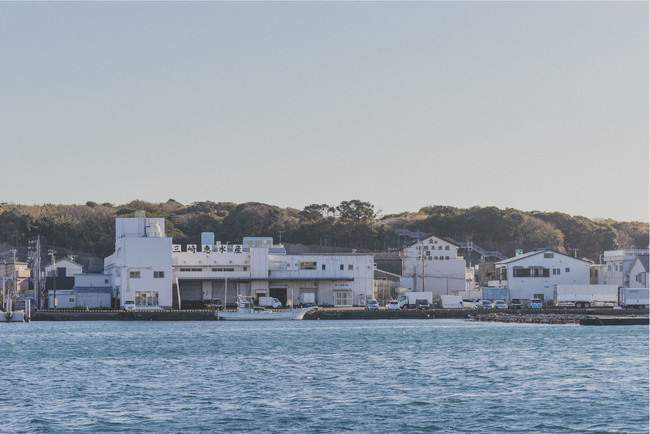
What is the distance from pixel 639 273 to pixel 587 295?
5.82 meters

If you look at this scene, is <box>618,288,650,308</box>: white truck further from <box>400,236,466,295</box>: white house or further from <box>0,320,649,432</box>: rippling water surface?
<box>0,320,649,432</box>: rippling water surface

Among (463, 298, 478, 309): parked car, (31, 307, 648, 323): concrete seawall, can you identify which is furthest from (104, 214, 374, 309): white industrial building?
(463, 298, 478, 309): parked car

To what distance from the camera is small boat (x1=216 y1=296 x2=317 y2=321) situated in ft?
249

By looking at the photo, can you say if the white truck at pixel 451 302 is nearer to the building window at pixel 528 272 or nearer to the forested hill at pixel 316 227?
the building window at pixel 528 272

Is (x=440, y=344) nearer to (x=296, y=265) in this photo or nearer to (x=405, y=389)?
(x=405, y=389)

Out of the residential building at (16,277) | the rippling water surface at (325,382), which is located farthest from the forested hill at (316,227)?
the rippling water surface at (325,382)

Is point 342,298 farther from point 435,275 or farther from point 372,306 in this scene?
point 435,275

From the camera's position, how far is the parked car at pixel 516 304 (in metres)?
83.6

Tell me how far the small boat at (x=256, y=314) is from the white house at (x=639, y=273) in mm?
31847

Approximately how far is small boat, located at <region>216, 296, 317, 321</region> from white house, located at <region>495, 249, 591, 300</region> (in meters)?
21.7

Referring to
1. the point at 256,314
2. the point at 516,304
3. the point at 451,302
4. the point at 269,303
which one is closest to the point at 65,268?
the point at 269,303

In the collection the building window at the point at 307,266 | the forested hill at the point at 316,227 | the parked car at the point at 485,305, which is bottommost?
the parked car at the point at 485,305

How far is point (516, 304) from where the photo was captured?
86.1 m

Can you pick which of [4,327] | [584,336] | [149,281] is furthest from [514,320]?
[4,327]
